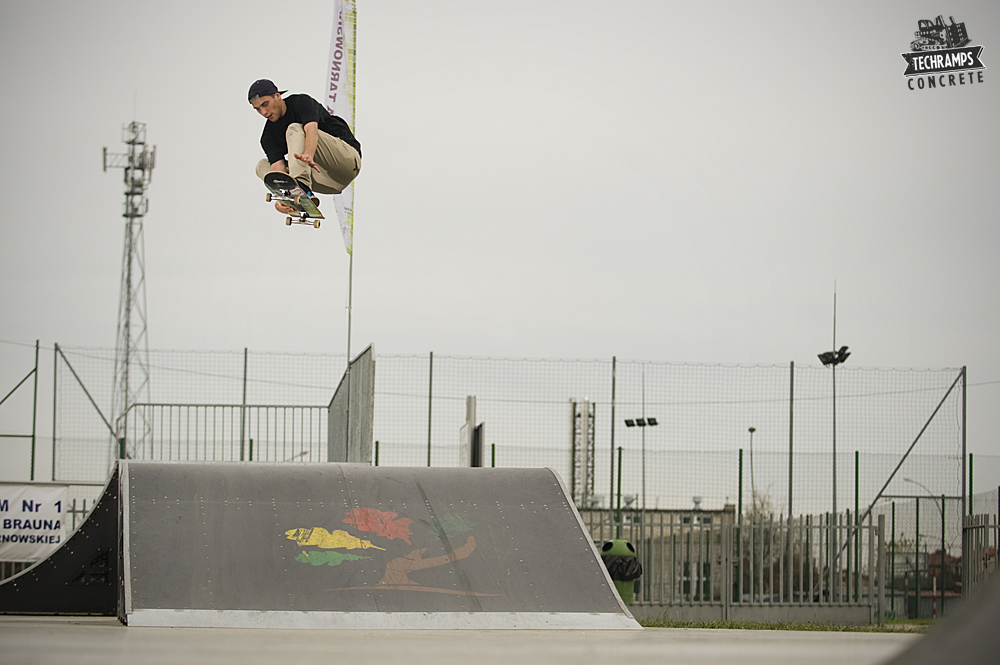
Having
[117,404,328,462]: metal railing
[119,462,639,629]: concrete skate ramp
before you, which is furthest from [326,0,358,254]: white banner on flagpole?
[119,462,639,629]: concrete skate ramp

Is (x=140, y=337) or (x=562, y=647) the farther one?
(x=140, y=337)

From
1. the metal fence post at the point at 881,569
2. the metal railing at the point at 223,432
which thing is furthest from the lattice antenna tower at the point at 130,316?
the metal fence post at the point at 881,569

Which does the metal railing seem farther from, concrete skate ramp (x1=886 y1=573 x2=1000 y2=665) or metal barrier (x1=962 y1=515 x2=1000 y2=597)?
concrete skate ramp (x1=886 y1=573 x2=1000 y2=665)

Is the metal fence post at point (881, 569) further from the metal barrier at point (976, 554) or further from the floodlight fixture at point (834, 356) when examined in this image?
the floodlight fixture at point (834, 356)

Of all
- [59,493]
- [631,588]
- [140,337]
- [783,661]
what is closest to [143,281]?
[140,337]

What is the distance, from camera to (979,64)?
11367 mm

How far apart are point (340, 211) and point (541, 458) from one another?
458cm

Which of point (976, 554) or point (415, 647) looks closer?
point (415, 647)

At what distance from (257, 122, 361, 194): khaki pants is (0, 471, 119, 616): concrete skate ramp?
3.74 metres

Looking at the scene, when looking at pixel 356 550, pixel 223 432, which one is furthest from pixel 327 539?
pixel 223 432

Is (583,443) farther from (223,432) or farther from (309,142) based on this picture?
(309,142)

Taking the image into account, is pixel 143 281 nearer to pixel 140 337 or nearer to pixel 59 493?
pixel 140 337

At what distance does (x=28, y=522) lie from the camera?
12398 millimetres

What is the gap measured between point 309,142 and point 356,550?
4.42 m
